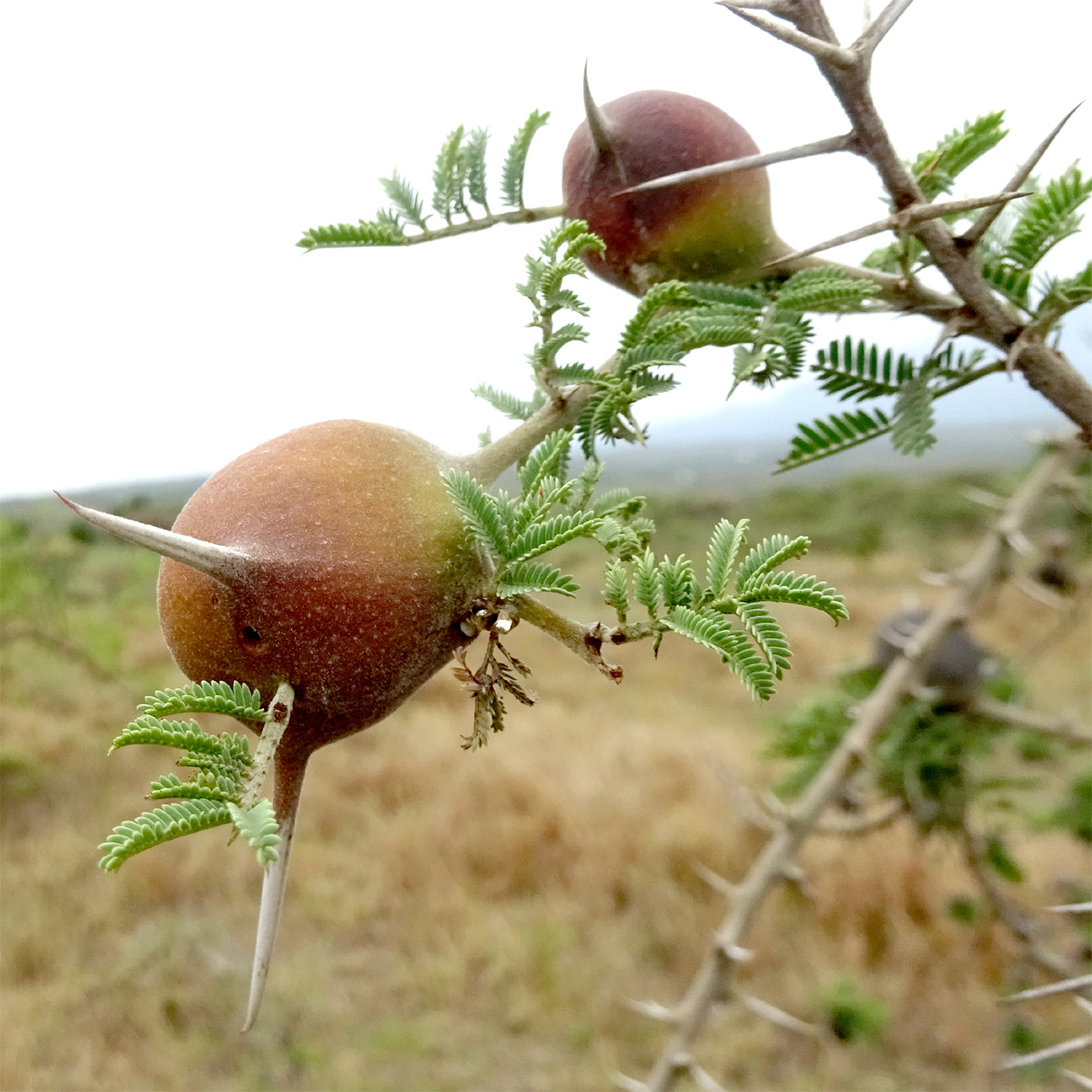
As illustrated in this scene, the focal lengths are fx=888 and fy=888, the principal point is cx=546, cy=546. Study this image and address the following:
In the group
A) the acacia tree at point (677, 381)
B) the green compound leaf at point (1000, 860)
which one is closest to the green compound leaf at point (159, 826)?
the acacia tree at point (677, 381)

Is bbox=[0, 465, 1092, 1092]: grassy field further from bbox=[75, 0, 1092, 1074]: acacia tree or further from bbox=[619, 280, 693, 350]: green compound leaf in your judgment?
bbox=[619, 280, 693, 350]: green compound leaf

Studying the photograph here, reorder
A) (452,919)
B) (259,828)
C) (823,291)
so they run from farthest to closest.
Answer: (452,919), (823,291), (259,828)

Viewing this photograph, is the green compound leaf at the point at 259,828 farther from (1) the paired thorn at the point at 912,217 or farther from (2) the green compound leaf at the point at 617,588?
(1) the paired thorn at the point at 912,217

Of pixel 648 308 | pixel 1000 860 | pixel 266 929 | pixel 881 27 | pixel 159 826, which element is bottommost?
pixel 1000 860

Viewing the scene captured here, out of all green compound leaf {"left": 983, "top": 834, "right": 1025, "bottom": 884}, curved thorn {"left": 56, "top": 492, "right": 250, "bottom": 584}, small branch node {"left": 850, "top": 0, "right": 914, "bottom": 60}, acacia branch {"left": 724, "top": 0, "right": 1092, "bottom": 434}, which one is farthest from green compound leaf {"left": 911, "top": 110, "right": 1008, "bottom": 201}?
green compound leaf {"left": 983, "top": 834, "right": 1025, "bottom": 884}

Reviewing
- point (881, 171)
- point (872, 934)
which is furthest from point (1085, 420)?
point (872, 934)

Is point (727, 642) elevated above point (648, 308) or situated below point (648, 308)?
below

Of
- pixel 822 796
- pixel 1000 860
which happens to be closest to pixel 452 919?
pixel 1000 860

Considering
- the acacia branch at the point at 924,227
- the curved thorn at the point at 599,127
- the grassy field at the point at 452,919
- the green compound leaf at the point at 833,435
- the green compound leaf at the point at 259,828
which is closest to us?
the green compound leaf at the point at 259,828

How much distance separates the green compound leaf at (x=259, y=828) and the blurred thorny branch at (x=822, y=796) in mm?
1344

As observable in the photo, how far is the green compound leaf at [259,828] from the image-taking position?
0.48m

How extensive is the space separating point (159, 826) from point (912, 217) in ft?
2.38

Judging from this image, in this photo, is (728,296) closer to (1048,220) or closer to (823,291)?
(823,291)

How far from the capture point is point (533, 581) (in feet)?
2.12
